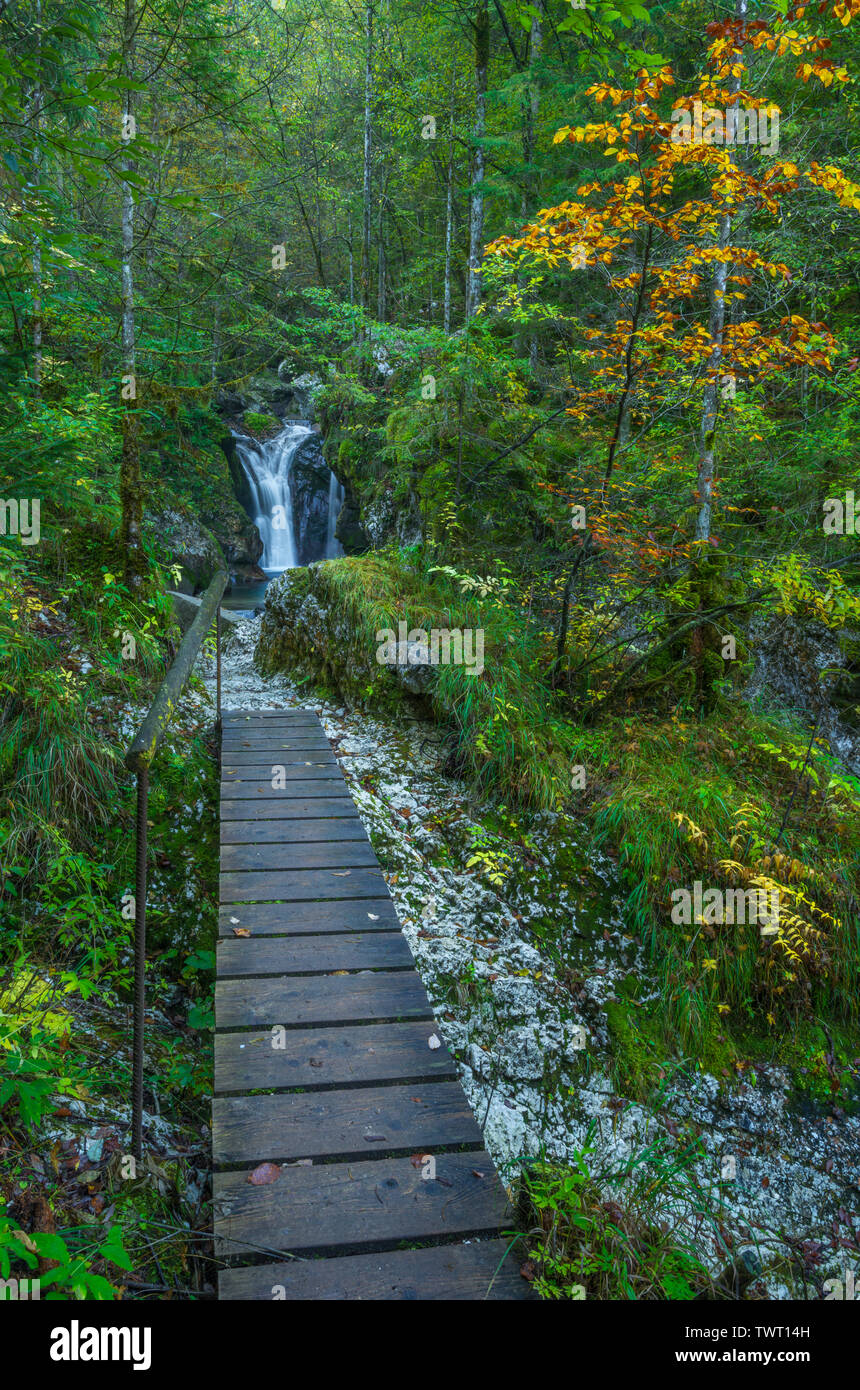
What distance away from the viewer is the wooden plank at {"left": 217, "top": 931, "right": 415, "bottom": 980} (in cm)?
356

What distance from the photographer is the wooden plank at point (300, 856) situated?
4469 mm

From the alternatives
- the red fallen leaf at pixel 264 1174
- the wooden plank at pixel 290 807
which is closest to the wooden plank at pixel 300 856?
→ the wooden plank at pixel 290 807

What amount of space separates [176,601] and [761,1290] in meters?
6.27

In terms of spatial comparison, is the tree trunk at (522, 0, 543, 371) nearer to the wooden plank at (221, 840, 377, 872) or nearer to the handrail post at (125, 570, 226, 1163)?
the wooden plank at (221, 840, 377, 872)

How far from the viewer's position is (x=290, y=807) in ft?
17.2

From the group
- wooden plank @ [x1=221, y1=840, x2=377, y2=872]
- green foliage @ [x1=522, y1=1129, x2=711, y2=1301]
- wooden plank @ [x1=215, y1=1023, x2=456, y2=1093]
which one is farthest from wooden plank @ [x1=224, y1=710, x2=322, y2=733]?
green foliage @ [x1=522, y1=1129, x2=711, y2=1301]

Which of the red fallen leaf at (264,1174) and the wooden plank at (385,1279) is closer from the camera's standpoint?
the wooden plank at (385,1279)

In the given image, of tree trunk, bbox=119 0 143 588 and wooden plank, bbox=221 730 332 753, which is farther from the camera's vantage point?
wooden plank, bbox=221 730 332 753

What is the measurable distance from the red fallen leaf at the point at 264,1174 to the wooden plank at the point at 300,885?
169 centimetres

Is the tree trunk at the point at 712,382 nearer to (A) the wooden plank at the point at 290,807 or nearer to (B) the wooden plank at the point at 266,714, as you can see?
(A) the wooden plank at the point at 290,807

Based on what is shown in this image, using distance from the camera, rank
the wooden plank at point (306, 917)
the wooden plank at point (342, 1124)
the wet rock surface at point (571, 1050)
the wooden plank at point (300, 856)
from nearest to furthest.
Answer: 1. the wooden plank at point (342, 1124)
2. the wooden plank at point (306, 917)
3. the wet rock surface at point (571, 1050)
4. the wooden plank at point (300, 856)

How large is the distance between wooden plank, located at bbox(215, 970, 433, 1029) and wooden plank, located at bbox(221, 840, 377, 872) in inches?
41.2

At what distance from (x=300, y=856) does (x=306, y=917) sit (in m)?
0.68
